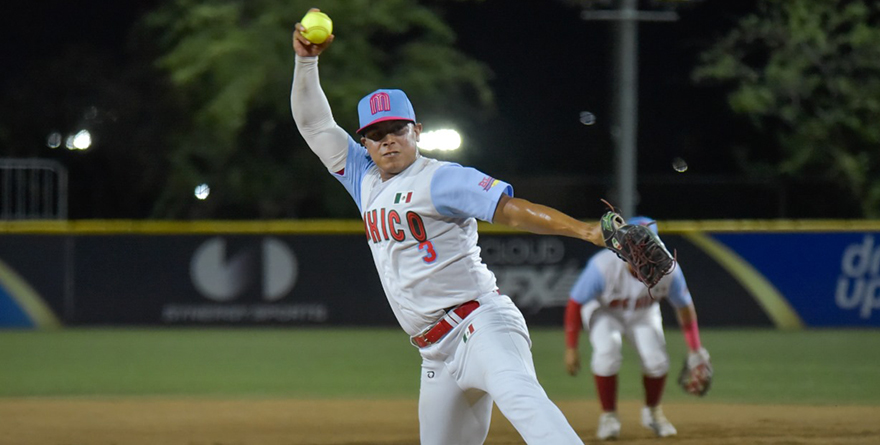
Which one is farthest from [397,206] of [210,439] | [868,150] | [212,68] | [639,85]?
[639,85]

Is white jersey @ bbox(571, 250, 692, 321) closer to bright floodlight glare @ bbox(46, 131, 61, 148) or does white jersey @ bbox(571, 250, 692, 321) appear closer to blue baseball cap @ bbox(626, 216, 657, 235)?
blue baseball cap @ bbox(626, 216, 657, 235)

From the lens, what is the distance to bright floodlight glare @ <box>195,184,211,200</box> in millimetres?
20469

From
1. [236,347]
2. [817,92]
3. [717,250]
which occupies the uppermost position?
[817,92]

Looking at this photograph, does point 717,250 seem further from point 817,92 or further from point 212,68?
point 212,68

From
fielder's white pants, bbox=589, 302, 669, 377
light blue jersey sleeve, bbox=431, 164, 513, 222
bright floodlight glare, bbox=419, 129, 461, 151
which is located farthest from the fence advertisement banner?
light blue jersey sleeve, bbox=431, 164, 513, 222

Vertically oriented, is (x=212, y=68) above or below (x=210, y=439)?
above

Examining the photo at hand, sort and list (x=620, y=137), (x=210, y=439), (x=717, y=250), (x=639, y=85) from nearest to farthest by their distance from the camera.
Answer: (x=210, y=439), (x=620, y=137), (x=717, y=250), (x=639, y=85)

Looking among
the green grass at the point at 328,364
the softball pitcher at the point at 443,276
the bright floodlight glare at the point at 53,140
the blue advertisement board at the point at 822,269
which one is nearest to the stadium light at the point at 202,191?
the bright floodlight glare at the point at 53,140

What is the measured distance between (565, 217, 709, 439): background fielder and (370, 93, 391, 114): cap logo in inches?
119

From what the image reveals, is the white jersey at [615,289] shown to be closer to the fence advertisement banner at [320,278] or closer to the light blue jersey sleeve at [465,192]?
the light blue jersey sleeve at [465,192]

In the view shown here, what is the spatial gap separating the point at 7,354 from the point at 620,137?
752 centimetres

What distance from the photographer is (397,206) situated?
4.02 meters

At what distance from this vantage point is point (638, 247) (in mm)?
3508

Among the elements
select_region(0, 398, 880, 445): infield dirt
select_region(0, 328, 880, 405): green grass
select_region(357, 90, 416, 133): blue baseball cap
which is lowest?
select_region(0, 328, 880, 405): green grass
